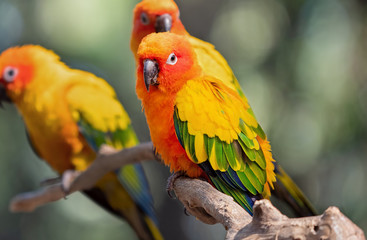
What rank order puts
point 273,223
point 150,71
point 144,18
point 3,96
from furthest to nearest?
point 3,96
point 144,18
point 150,71
point 273,223

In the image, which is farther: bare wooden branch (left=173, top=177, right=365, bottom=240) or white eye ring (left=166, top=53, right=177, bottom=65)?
white eye ring (left=166, top=53, right=177, bottom=65)

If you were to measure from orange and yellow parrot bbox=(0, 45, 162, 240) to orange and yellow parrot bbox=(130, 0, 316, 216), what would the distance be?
17.9 inches

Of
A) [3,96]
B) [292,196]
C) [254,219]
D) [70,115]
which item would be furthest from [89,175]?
[254,219]

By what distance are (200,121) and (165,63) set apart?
0.53 ft

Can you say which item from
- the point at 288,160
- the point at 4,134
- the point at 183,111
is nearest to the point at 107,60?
the point at 4,134

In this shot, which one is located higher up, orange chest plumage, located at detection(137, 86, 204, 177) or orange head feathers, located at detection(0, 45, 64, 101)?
orange head feathers, located at detection(0, 45, 64, 101)

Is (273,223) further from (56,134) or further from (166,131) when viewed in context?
(56,134)

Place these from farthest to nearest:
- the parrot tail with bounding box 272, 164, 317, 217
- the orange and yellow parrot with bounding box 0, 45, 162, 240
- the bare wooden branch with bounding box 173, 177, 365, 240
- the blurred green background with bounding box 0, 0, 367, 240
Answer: the blurred green background with bounding box 0, 0, 367, 240
the orange and yellow parrot with bounding box 0, 45, 162, 240
the parrot tail with bounding box 272, 164, 317, 217
the bare wooden branch with bounding box 173, 177, 365, 240

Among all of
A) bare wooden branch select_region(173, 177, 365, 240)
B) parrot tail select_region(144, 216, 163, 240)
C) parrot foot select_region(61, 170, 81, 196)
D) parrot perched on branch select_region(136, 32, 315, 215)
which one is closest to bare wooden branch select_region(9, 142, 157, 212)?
parrot foot select_region(61, 170, 81, 196)

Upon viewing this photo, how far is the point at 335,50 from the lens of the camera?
258 cm

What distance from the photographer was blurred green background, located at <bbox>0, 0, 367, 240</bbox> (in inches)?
95.3

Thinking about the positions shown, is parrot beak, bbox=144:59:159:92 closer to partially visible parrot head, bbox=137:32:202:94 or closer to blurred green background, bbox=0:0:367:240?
partially visible parrot head, bbox=137:32:202:94

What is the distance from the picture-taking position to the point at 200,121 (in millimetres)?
1060

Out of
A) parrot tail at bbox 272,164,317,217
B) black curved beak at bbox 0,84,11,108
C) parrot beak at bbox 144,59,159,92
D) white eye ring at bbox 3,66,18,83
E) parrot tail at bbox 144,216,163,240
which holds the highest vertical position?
parrot beak at bbox 144,59,159,92
